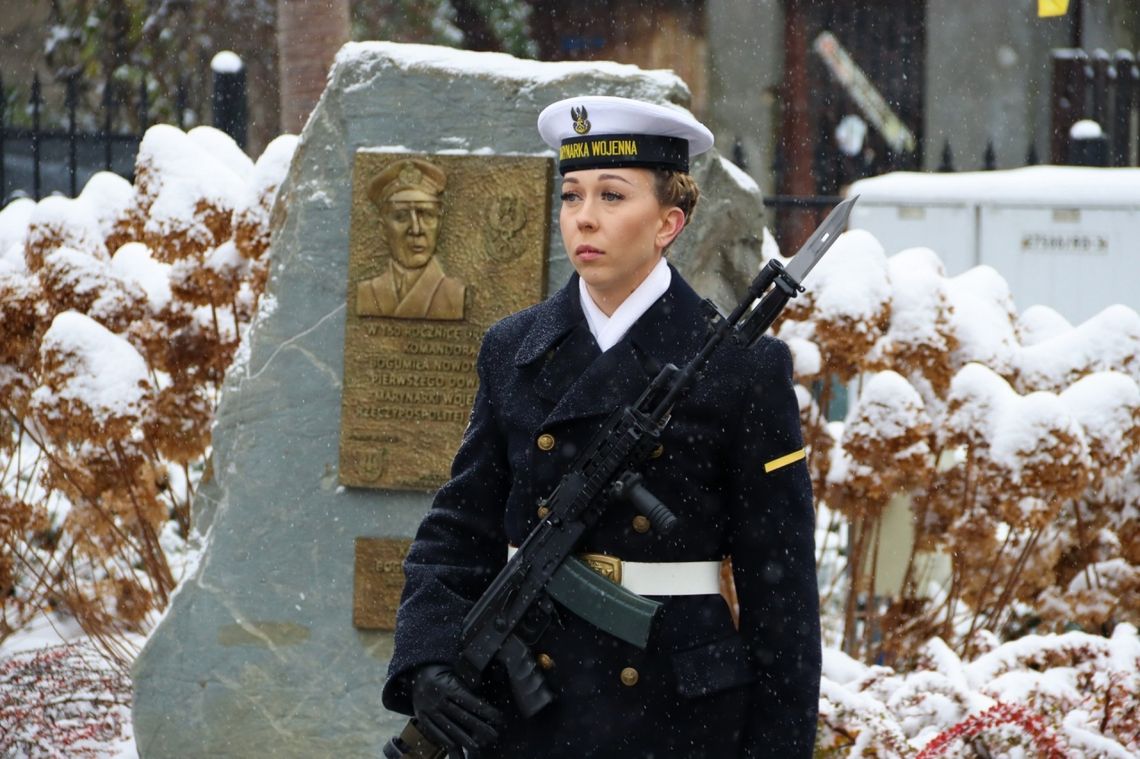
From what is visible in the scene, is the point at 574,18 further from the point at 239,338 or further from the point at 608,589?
the point at 608,589

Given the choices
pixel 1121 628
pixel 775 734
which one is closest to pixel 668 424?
pixel 775 734

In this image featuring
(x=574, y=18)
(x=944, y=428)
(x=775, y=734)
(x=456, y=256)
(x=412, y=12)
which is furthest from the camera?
(x=574, y=18)

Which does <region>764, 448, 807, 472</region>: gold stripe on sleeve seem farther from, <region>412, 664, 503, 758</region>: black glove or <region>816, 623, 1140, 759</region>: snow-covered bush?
<region>816, 623, 1140, 759</region>: snow-covered bush

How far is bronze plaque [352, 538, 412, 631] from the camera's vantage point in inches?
176

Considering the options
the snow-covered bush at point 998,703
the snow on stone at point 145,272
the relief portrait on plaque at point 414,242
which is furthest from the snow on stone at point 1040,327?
the snow on stone at point 145,272

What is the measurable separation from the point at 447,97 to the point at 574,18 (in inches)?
473

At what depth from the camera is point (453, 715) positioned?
8.51 ft

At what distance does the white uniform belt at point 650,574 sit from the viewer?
103 inches

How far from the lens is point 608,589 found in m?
2.57

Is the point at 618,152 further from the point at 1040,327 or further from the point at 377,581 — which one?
the point at 1040,327

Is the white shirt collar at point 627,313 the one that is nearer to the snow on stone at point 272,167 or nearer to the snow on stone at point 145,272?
the snow on stone at point 272,167

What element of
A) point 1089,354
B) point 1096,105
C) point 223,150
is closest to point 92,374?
point 223,150

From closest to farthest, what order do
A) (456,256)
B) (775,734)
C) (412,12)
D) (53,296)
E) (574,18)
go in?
1. (775,734)
2. (456,256)
3. (53,296)
4. (412,12)
5. (574,18)

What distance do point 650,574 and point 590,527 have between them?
12 centimetres
